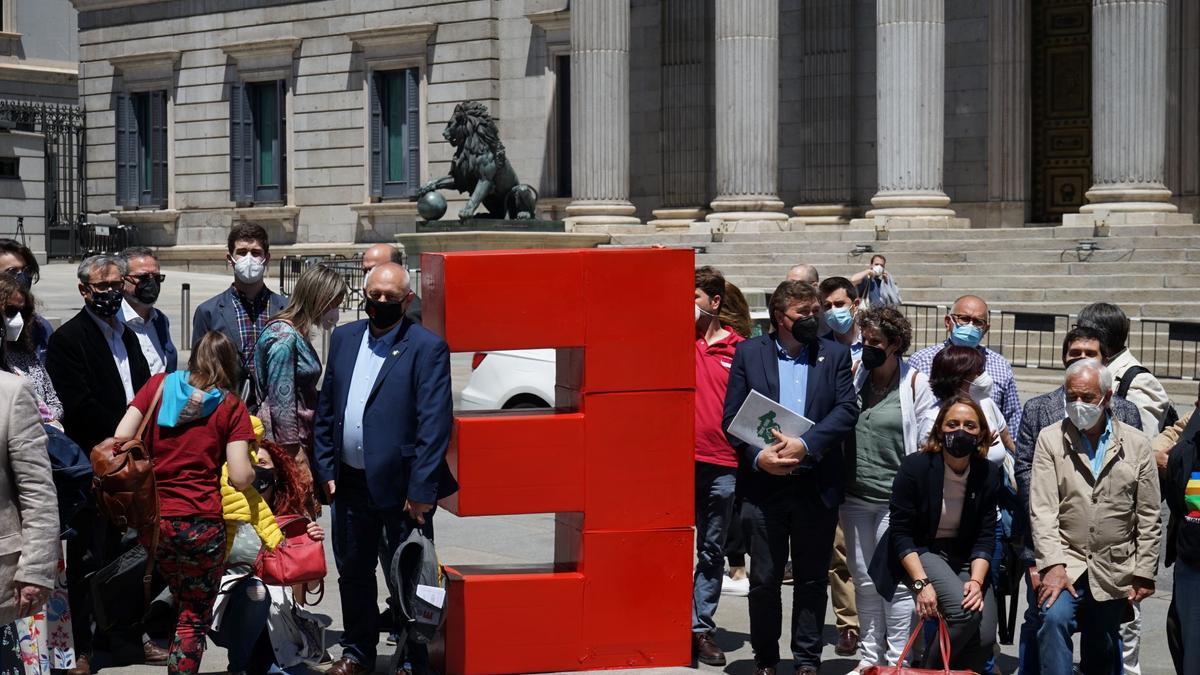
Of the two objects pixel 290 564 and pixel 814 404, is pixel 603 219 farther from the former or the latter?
pixel 290 564

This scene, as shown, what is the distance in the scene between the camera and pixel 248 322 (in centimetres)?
914

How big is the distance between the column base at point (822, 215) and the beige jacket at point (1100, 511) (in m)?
22.7

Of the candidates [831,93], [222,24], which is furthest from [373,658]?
[222,24]

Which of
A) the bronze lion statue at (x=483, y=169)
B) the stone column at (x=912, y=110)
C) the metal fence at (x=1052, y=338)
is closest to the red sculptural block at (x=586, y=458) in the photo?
the metal fence at (x=1052, y=338)

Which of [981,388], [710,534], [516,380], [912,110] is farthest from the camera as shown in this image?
[912,110]

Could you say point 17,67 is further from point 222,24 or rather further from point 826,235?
point 826,235

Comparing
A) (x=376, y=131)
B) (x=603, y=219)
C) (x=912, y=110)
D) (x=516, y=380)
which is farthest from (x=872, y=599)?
(x=376, y=131)

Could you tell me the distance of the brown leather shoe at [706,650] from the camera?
8508mm

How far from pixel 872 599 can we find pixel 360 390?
8.56 feet

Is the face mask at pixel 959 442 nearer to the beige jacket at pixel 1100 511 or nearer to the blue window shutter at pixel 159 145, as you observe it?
the beige jacket at pixel 1100 511

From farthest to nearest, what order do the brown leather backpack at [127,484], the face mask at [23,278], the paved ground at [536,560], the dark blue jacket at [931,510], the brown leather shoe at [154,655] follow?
the paved ground at [536,560] < the face mask at [23,278] < the brown leather shoe at [154,655] < the dark blue jacket at [931,510] < the brown leather backpack at [127,484]

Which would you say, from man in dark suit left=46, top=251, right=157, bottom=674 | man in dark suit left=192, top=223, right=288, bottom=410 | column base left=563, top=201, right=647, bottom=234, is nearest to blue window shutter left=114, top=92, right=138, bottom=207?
column base left=563, top=201, right=647, bottom=234

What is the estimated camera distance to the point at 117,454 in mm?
7168

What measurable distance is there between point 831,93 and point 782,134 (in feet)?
4.24
